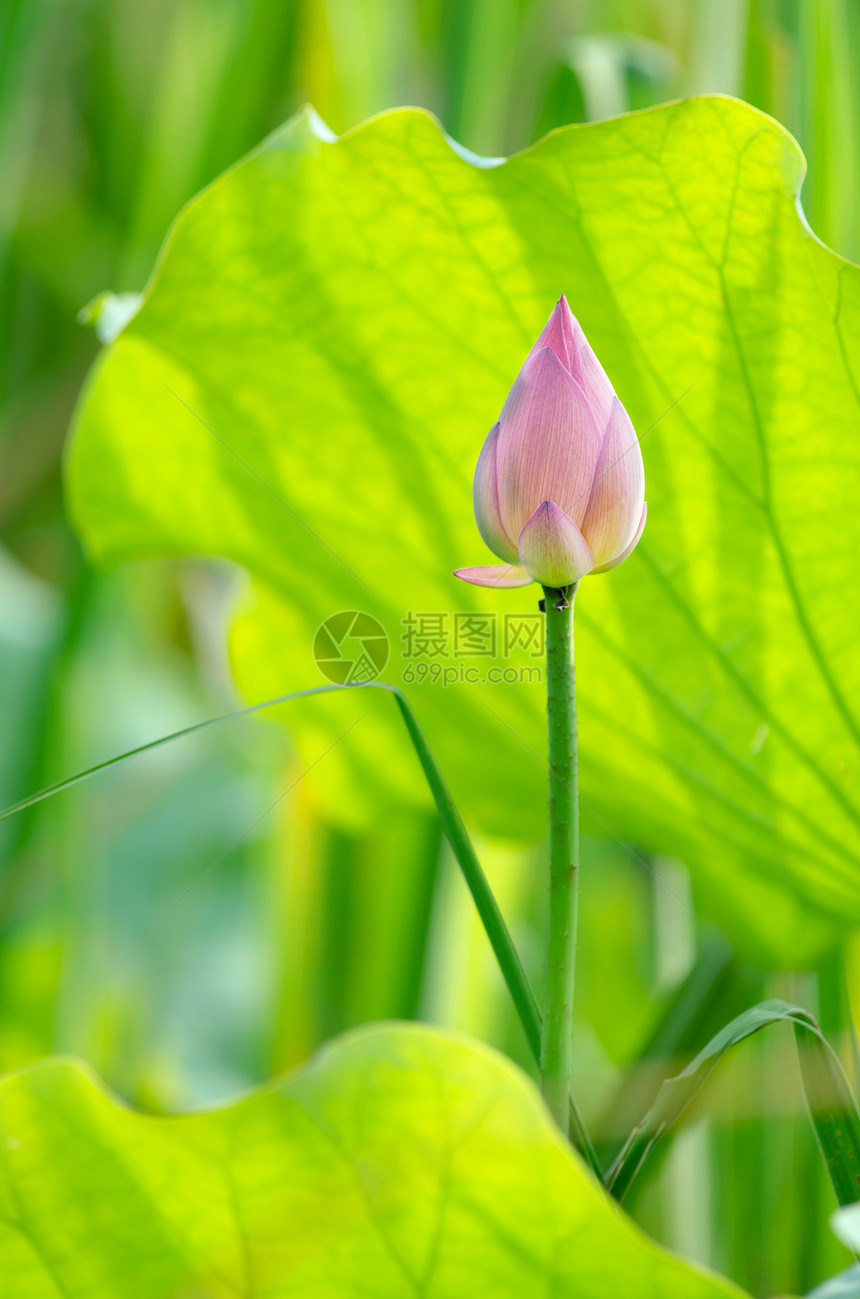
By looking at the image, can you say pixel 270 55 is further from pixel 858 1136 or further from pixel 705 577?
pixel 858 1136

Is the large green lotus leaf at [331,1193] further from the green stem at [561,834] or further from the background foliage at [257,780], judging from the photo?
the background foliage at [257,780]

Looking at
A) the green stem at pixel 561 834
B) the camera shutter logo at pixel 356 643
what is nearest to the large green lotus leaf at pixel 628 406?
the camera shutter logo at pixel 356 643

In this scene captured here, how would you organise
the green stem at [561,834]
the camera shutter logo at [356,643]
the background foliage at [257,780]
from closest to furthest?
the green stem at [561,834] < the camera shutter logo at [356,643] < the background foliage at [257,780]

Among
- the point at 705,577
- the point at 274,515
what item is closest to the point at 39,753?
the point at 274,515

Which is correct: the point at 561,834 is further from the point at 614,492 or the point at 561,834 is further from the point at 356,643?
the point at 356,643

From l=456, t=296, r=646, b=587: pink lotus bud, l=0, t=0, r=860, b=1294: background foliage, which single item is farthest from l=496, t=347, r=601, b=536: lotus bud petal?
l=0, t=0, r=860, b=1294: background foliage

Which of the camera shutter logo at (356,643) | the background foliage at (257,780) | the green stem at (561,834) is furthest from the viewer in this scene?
the background foliage at (257,780)

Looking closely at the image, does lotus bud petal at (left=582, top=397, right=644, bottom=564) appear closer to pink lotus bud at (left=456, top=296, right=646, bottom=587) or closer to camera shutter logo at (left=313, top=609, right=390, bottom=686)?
pink lotus bud at (left=456, top=296, right=646, bottom=587)
